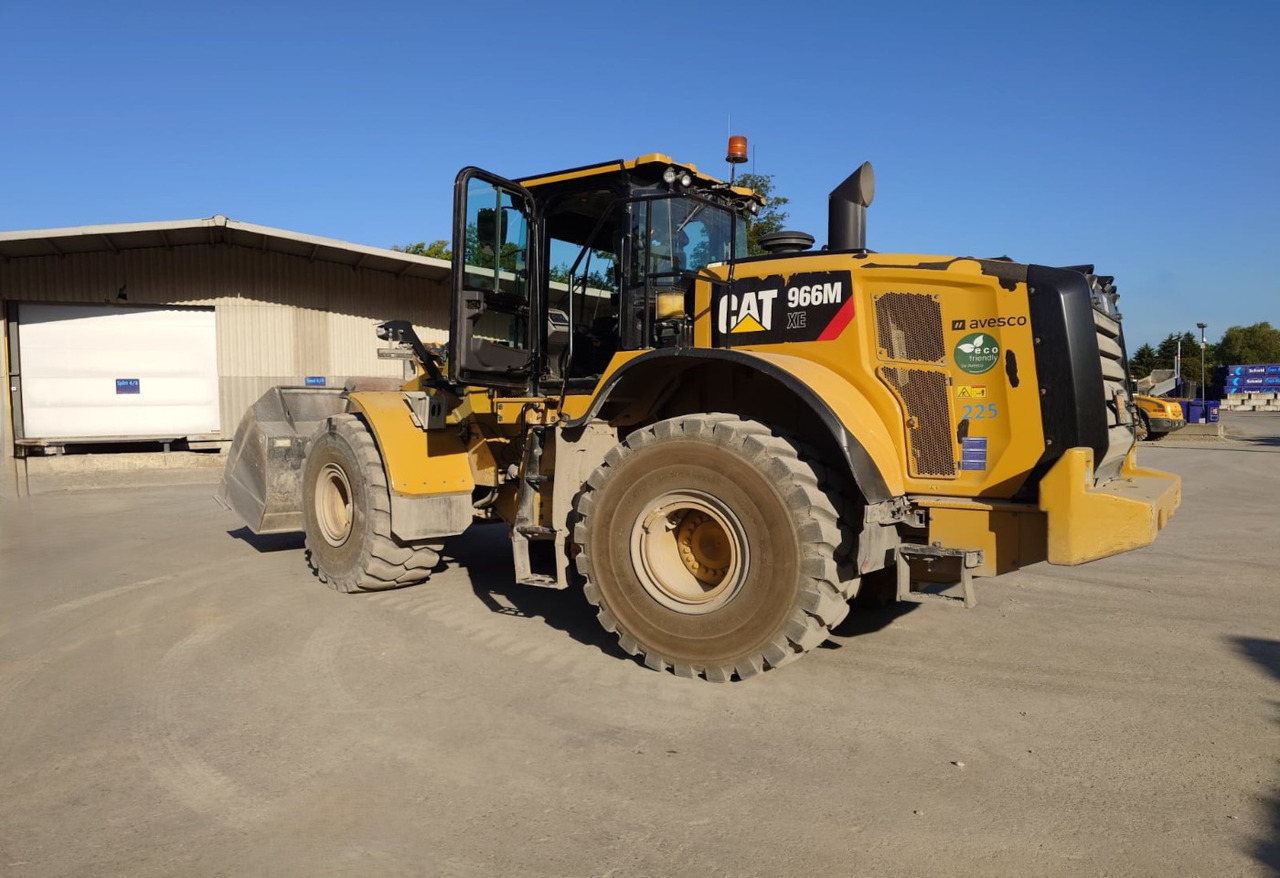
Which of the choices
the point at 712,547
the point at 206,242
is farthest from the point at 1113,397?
the point at 206,242

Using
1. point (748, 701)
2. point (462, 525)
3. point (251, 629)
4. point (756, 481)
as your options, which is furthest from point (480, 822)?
point (462, 525)

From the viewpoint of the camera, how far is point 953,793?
346cm

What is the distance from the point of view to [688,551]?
5082 millimetres

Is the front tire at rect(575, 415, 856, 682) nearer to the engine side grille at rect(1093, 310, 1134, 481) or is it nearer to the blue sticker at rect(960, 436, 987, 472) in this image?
the blue sticker at rect(960, 436, 987, 472)

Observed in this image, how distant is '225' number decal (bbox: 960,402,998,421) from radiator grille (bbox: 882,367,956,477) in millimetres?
87

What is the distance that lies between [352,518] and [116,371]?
13821mm

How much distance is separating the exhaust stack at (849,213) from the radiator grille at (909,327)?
963mm

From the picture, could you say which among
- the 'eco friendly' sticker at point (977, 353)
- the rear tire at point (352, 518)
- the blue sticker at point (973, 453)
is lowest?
the rear tire at point (352, 518)

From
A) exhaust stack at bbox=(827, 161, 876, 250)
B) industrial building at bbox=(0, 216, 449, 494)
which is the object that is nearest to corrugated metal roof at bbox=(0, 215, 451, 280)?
industrial building at bbox=(0, 216, 449, 494)

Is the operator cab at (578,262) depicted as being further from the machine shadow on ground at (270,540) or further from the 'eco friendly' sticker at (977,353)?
the machine shadow on ground at (270,540)

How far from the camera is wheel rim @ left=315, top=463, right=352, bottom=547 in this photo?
7445 millimetres

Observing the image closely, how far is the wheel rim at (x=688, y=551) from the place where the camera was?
4.70 m

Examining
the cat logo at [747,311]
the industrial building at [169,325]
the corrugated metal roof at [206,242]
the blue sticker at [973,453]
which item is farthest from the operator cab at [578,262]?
the corrugated metal roof at [206,242]

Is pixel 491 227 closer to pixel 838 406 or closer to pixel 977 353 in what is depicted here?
pixel 838 406
